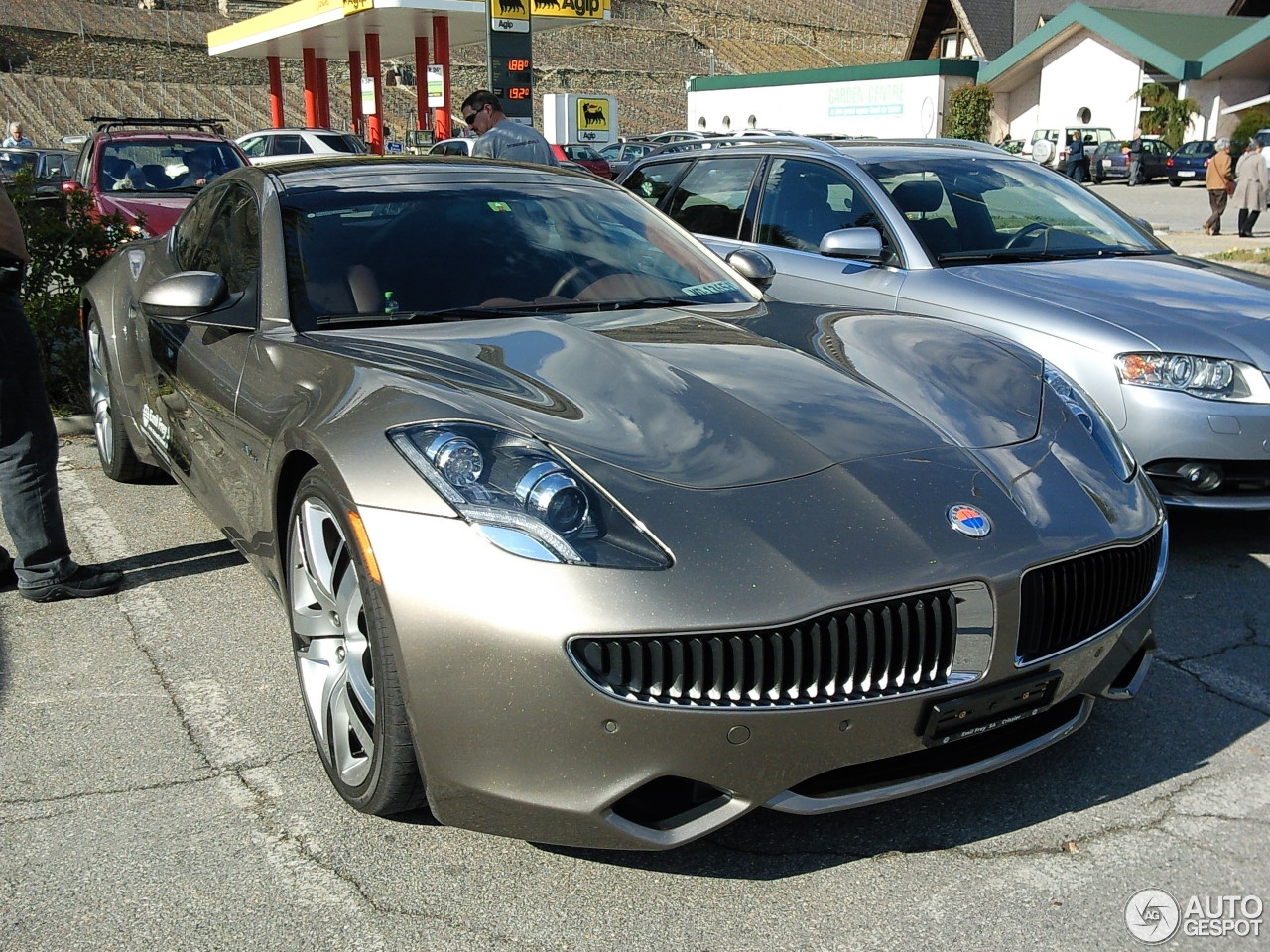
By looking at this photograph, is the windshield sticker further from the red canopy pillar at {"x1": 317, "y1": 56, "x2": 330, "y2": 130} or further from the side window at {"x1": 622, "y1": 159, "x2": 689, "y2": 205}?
the red canopy pillar at {"x1": 317, "y1": 56, "x2": 330, "y2": 130}

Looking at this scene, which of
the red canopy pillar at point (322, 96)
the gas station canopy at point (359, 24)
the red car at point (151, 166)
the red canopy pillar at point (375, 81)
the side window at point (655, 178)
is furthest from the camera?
→ the red canopy pillar at point (322, 96)

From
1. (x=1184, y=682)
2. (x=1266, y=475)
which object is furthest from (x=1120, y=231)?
(x=1184, y=682)

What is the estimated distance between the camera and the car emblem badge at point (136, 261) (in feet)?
17.0

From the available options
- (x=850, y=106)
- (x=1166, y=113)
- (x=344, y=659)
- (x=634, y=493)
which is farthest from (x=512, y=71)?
(x=850, y=106)

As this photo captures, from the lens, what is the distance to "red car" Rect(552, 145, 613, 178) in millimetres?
24844

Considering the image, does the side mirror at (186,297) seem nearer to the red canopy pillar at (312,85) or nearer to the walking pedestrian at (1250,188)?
the walking pedestrian at (1250,188)

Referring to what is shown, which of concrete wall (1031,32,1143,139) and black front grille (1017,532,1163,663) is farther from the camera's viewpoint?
concrete wall (1031,32,1143,139)

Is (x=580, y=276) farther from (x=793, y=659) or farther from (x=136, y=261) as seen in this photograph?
(x=136, y=261)

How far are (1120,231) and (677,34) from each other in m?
78.5

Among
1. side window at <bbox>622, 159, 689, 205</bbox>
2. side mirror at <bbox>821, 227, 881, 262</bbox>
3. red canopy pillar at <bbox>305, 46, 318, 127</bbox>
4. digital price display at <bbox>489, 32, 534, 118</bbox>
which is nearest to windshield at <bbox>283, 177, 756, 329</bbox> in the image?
side mirror at <bbox>821, 227, 881, 262</bbox>

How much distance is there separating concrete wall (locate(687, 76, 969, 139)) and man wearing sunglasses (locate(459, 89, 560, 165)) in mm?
40562

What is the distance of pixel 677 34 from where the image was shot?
79.8 metres

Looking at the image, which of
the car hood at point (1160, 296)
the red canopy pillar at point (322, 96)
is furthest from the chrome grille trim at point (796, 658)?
the red canopy pillar at point (322, 96)

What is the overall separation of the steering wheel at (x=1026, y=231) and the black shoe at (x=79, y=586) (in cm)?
431
